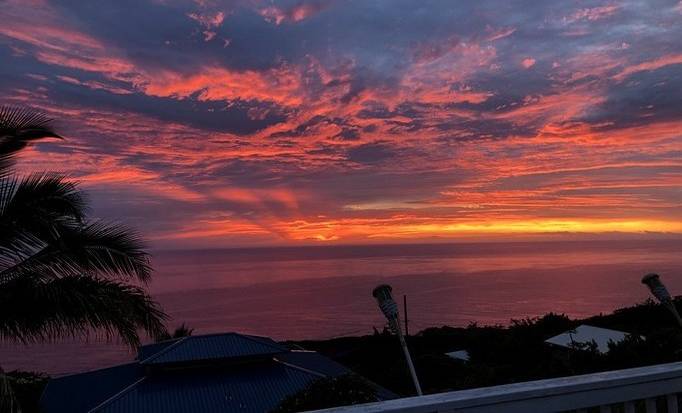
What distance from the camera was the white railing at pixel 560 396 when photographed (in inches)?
82.6

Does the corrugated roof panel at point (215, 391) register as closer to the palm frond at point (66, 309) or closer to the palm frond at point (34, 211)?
the palm frond at point (66, 309)

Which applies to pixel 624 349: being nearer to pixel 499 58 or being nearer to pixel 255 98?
pixel 499 58

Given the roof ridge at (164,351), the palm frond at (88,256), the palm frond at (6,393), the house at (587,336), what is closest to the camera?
the palm frond at (6,393)

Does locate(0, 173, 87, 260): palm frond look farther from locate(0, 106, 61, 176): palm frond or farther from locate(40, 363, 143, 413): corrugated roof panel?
locate(40, 363, 143, 413): corrugated roof panel

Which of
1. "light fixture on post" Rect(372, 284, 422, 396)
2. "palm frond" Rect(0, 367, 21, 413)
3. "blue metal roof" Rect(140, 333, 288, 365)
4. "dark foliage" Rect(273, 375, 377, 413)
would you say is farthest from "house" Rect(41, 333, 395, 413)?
"light fixture on post" Rect(372, 284, 422, 396)

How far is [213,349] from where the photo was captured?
13.6m

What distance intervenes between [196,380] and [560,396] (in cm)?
1188

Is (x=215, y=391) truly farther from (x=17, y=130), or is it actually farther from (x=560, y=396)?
(x=560, y=396)

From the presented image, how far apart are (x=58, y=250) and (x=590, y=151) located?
22080 mm

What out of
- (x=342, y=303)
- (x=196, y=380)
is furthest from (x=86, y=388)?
(x=342, y=303)

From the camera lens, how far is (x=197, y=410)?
38.4 ft

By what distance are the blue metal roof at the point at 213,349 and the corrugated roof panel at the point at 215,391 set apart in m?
0.39

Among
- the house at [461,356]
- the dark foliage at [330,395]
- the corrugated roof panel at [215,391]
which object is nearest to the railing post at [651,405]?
the dark foliage at [330,395]

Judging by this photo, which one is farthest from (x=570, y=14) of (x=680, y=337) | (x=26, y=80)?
(x=26, y=80)
